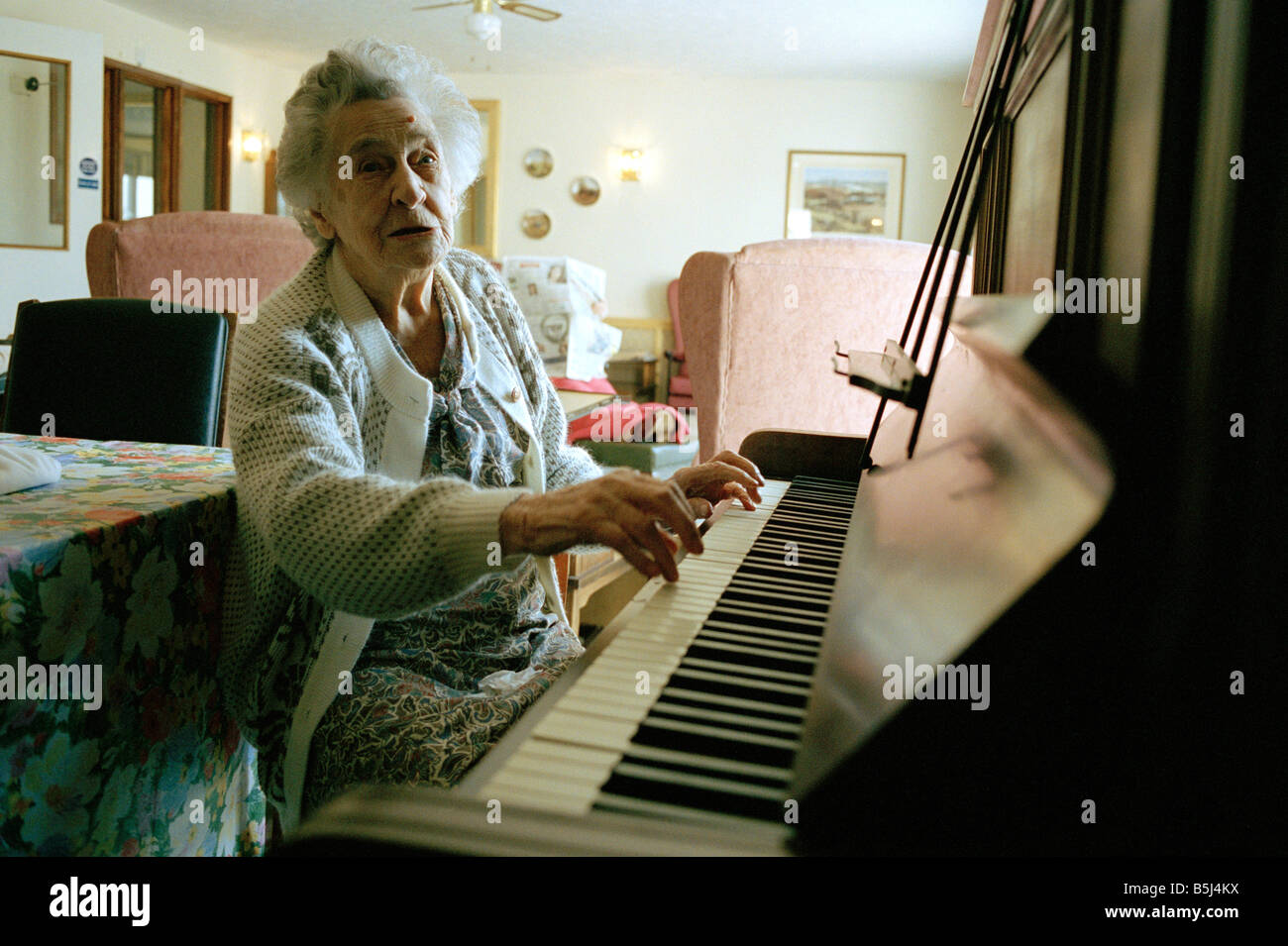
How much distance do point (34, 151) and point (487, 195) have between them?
12.5ft

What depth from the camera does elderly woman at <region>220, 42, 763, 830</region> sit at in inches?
35.8

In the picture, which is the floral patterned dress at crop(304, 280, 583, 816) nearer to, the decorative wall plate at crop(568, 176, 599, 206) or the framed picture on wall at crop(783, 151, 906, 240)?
the framed picture on wall at crop(783, 151, 906, 240)

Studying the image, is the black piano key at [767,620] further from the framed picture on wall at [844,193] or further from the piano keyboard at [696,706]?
the framed picture on wall at [844,193]

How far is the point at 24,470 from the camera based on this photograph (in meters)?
1.20

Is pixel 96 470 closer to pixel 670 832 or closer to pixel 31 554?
pixel 31 554

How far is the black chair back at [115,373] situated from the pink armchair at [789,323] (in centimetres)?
153

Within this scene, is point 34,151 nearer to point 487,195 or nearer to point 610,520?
point 487,195

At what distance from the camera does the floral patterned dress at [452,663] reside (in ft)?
3.59

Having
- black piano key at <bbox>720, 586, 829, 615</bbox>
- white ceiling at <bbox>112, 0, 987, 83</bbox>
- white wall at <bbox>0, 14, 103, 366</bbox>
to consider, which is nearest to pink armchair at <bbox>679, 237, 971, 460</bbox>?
black piano key at <bbox>720, 586, 829, 615</bbox>

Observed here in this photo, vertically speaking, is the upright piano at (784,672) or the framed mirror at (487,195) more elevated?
the framed mirror at (487,195)

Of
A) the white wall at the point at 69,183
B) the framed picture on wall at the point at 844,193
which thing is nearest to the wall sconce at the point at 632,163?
the framed picture on wall at the point at 844,193

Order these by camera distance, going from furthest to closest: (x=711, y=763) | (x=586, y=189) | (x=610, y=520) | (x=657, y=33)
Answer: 1. (x=586, y=189)
2. (x=657, y=33)
3. (x=610, y=520)
4. (x=711, y=763)

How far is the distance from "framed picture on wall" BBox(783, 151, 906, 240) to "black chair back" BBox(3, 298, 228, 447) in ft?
24.1

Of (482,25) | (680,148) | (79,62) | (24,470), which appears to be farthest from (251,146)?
(24,470)
